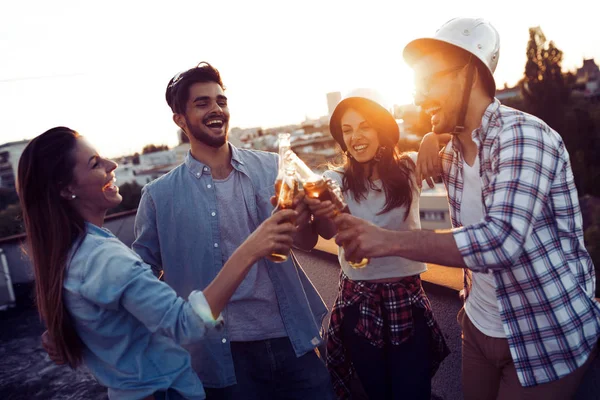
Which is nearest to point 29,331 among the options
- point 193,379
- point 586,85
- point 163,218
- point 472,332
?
point 163,218

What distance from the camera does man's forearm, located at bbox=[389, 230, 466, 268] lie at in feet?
5.07

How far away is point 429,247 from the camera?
156 centimetres

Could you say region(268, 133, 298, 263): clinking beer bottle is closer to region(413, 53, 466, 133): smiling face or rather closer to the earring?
region(413, 53, 466, 133): smiling face

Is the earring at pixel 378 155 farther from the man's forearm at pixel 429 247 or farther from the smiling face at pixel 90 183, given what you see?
the smiling face at pixel 90 183

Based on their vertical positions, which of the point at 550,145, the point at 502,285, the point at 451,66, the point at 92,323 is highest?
the point at 451,66

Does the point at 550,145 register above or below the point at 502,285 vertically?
above

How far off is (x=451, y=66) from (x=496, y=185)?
58 cm

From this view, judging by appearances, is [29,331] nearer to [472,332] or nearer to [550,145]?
[472,332]

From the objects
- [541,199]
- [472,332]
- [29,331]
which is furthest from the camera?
[29,331]

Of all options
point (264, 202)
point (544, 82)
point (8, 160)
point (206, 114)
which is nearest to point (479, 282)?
point (264, 202)

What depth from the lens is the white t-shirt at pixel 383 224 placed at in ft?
7.81

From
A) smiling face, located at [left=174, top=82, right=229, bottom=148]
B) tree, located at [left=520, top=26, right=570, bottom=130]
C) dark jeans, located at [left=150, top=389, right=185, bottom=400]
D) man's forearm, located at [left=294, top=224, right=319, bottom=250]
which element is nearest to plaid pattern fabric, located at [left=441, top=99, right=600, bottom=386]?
man's forearm, located at [left=294, top=224, right=319, bottom=250]

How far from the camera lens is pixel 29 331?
21.5 feet

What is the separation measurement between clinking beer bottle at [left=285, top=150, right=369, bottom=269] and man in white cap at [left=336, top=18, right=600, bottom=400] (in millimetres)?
176
